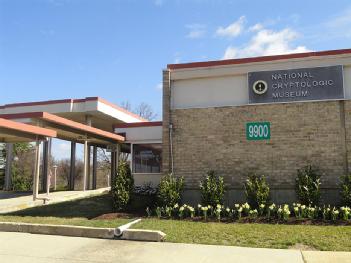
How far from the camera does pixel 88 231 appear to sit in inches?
368

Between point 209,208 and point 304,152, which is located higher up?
point 304,152

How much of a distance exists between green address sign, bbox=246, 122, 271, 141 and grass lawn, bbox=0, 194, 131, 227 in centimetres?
477

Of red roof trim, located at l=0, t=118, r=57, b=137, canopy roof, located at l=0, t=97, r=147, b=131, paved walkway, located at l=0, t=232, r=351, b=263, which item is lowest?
paved walkway, located at l=0, t=232, r=351, b=263

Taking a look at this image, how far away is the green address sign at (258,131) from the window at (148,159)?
672 centimetres

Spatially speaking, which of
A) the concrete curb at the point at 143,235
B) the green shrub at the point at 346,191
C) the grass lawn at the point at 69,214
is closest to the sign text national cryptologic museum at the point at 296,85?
the green shrub at the point at 346,191

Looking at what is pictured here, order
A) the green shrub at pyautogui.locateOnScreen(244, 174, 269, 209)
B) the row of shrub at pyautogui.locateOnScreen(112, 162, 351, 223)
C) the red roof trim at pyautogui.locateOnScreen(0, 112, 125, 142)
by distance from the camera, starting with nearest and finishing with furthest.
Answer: the row of shrub at pyautogui.locateOnScreen(112, 162, 351, 223), the green shrub at pyautogui.locateOnScreen(244, 174, 269, 209), the red roof trim at pyautogui.locateOnScreen(0, 112, 125, 142)

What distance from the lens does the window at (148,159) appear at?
1858cm

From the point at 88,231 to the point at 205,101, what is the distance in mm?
6123

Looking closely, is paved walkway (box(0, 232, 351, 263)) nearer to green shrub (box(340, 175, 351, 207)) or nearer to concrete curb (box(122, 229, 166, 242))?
concrete curb (box(122, 229, 166, 242))

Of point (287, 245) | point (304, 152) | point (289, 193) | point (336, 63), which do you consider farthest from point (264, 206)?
point (336, 63)

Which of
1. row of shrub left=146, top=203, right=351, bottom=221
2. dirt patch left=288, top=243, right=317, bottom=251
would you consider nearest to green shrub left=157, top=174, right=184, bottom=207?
row of shrub left=146, top=203, right=351, bottom=221

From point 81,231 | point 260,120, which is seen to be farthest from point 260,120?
point 81,231

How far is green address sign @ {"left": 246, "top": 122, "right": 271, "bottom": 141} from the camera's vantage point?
12609 mm

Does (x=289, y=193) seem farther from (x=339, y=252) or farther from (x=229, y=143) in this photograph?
(x=339, y=252)
